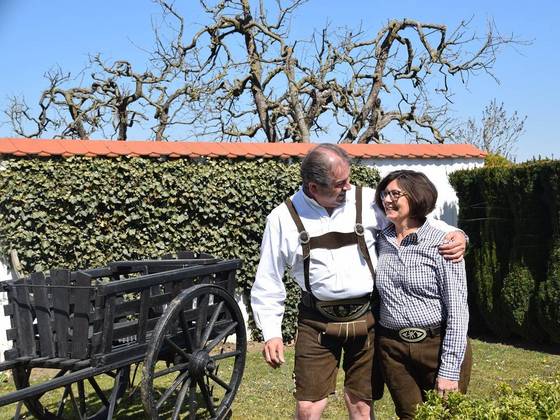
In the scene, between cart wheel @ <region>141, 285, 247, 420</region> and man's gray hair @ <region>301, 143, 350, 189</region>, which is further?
cart wheel @ <region>141, 285, 247, 420</region>

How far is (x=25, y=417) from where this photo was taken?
474 centimetres

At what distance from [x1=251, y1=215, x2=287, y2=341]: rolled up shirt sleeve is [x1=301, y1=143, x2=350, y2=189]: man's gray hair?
0.27 metres

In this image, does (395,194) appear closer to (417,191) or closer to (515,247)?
(417,191)

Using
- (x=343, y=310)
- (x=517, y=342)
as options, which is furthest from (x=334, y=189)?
(x=517, y=342)

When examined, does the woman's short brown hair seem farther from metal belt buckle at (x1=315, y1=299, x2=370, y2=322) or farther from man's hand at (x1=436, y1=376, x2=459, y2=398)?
man's hand at (x1=436, y1=376, x2=459, y2=398)

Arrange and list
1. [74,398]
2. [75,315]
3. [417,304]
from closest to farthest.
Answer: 1. [417,304]
2. [75,315]
3. [74,398]

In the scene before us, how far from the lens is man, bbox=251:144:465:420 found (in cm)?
299

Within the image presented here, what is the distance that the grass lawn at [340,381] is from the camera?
476cm

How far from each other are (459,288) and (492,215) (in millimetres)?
5094

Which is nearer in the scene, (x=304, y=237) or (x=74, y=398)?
(x=304, y=237)

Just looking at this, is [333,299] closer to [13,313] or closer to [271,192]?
[13,313]

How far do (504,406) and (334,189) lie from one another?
1.20 m

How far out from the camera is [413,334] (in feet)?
9.19

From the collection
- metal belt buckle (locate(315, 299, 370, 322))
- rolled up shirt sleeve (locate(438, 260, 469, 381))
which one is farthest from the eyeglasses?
metal belt buckle (locate(315, 299, 370, 322))
